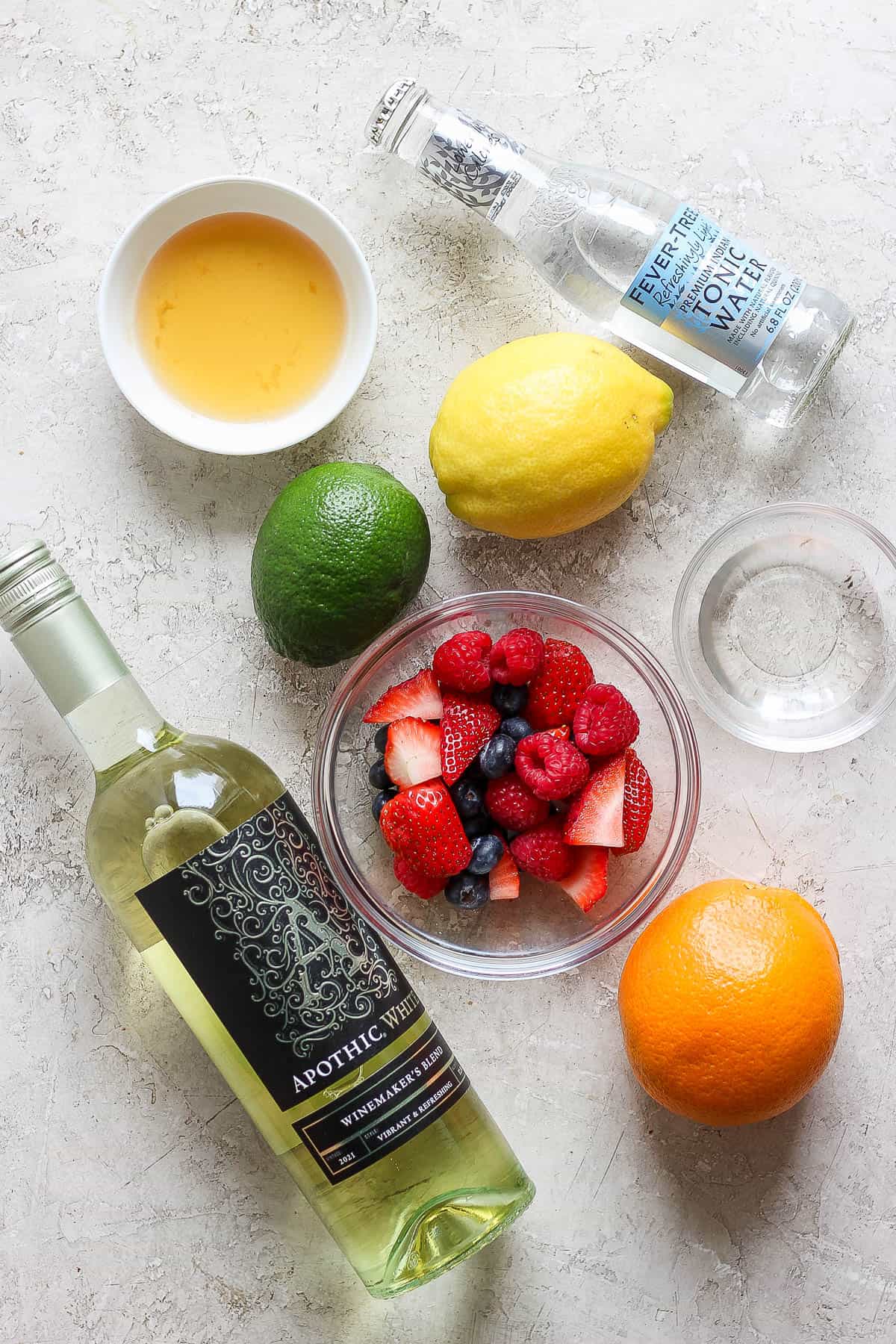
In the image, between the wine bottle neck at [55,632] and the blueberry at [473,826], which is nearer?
the wine bottle neck at [55,632]

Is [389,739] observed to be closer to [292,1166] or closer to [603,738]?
[603,738]

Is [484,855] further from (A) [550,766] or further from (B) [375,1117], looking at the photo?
(B) [375,1117]

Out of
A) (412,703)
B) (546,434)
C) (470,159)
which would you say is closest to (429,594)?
(412,703)

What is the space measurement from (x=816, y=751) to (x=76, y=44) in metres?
1.21

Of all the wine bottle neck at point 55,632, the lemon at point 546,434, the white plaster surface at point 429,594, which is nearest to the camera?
the wine bottle neck at point 55,632

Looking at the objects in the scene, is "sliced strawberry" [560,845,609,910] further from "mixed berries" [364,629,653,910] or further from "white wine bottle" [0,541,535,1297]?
"white wine bottle" [0,541,535,1297]

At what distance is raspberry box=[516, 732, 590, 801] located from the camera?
3.48 feet

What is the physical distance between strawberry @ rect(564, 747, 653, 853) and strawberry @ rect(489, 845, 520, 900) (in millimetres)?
73

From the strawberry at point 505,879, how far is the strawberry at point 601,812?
0.24ft

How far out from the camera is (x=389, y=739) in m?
1.10

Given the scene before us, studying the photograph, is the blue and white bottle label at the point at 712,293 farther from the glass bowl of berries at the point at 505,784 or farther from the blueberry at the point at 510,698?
the blueberry at the point at 510,698

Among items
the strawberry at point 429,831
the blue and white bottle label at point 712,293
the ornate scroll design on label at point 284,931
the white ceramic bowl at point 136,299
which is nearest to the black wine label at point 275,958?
the ornate scroll design on label at point 284,931

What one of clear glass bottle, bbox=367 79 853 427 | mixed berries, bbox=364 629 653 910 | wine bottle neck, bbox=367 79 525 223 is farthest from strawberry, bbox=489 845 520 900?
wine bottle neck, bbox=367 79 525 223

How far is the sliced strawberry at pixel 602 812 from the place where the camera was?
1.08 m
